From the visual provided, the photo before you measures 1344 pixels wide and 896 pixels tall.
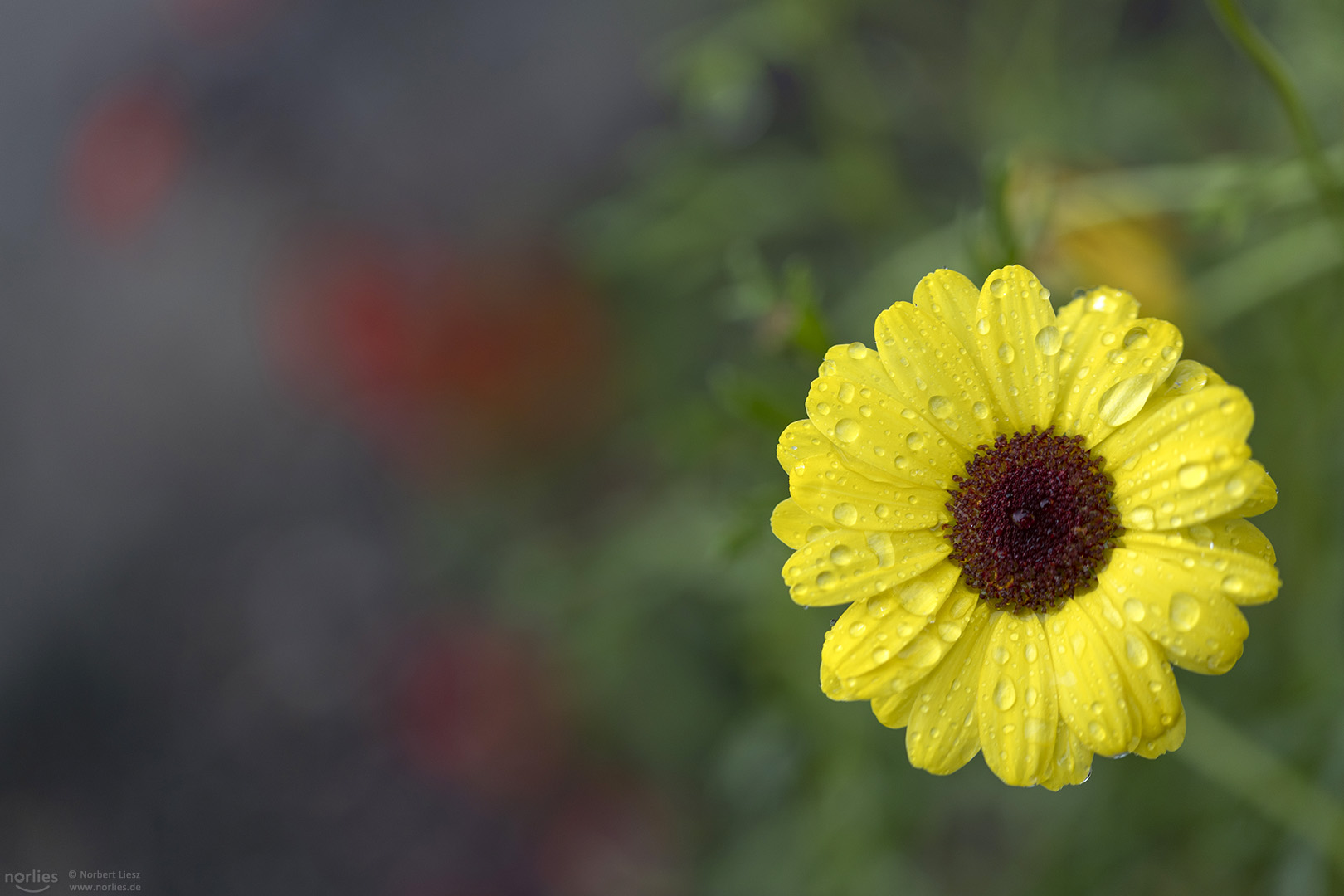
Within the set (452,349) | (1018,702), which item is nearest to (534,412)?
(452,349)

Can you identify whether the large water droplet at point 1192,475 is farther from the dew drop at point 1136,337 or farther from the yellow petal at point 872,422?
the yellow petal at point 872,422

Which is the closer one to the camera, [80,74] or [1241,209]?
[1241,209]

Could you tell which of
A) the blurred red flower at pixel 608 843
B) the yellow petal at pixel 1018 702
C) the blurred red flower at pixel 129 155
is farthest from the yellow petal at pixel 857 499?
the blurred red flower at pixel 129 155

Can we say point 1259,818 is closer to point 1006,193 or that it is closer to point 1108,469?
point 1108,469

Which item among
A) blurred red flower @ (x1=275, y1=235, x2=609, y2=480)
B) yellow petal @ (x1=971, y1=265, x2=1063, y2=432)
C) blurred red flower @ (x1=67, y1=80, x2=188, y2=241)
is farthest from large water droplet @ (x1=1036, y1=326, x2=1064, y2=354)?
blurred red flower @ (x1=67, y1=80, x2=188, y2=241)

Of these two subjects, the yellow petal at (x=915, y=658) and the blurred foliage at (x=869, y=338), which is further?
the blurred foliage at (x=869, y=338)

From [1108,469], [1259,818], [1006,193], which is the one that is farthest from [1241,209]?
[1259,818]
